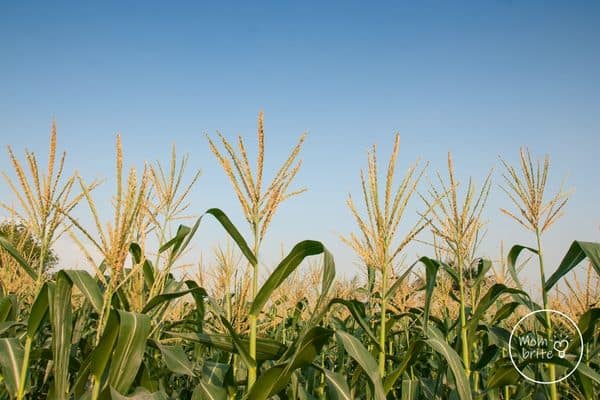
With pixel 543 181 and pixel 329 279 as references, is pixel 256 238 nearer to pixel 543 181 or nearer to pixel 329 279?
pixel 329 279

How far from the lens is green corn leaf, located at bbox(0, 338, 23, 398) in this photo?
121 inches

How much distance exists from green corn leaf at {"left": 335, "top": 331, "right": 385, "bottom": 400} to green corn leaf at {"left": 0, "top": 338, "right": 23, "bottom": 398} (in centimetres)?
190

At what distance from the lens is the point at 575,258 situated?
3.77 meters

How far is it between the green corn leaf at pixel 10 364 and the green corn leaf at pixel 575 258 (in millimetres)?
3552

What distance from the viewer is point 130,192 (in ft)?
8.89

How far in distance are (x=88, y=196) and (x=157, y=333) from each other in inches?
48.7

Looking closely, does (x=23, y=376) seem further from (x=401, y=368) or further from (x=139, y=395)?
(x=401, y=368)

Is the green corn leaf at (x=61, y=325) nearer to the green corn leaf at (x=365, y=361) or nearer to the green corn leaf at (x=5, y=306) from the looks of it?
the green corn leaf at (x=5, y=306)

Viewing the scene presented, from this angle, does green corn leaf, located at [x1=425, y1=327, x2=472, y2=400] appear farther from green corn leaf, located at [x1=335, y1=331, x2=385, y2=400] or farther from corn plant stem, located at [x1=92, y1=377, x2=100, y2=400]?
corn plant stem, located at [x1=92, y1=377, x2=100, y2=400]

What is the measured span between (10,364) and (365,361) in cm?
209

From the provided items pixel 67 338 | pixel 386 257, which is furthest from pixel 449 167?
pixel 67 338

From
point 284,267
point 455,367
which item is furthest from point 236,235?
point 455,367

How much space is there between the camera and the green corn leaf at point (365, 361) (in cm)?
307

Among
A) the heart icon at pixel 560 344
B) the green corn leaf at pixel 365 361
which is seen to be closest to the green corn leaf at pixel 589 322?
the heart icon at pixel 560 344
